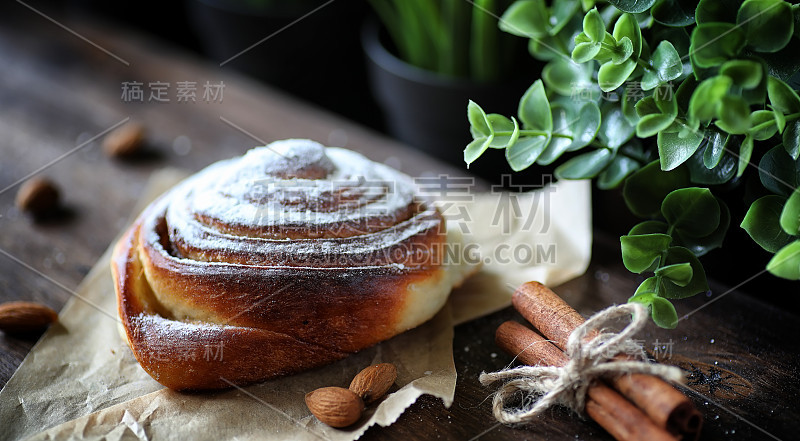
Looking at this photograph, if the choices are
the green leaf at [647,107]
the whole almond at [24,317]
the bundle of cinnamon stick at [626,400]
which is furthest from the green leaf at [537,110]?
the whole almond at [24,317]

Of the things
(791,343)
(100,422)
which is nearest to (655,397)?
(791,343)

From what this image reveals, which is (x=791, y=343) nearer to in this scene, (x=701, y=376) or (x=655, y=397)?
(x=701, y=376)

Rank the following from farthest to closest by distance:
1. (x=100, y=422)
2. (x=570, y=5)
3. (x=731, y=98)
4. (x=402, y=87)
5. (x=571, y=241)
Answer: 1. (x=402, y=87)
2. (x=571, y=241)
3. (x=570, y=5)
4. (x=100, y=422)
5. (x=731, y=98)

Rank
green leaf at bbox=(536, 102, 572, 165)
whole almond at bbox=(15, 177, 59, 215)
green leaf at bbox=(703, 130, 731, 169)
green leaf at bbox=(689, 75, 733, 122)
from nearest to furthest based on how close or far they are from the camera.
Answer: green leaf at bbox=(689, 75, 733, 122) → green leaf at bbox=(703, 130, 731, 169) → green leaf at bbox=(536, 102, 572, 165) → whole almond at bbox=(15, 177, 59, 215)

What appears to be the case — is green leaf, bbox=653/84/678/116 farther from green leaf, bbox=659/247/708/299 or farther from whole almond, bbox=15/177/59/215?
whole almond, bbox=15/177/59/215

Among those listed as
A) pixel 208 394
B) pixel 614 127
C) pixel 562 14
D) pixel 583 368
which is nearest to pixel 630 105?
pixel 614 127

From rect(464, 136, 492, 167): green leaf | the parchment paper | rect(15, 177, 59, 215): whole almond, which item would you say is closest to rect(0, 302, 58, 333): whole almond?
the parchment paper
